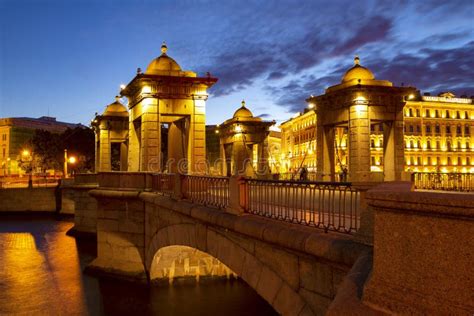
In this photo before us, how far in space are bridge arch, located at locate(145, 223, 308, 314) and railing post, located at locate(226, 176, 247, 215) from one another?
65 centimetres

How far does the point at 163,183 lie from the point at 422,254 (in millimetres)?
12971

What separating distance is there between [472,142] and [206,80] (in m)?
66.3

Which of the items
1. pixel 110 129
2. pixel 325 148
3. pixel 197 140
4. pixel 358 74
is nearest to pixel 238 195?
pixel 197 140

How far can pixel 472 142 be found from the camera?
239ft

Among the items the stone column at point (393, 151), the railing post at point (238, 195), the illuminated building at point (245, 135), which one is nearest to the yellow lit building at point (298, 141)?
the illuminated building at point (245, 135)

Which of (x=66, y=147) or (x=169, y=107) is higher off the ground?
(x=66, y=147)

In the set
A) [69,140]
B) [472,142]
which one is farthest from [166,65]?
[472,142]

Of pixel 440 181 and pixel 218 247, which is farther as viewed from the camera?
pixel 440 181

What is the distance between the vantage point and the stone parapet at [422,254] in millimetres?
3307

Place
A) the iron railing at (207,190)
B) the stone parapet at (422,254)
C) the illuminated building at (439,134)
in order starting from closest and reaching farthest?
the stone parapet at (422,254), the iron railing at (207,190), the illuminated building at (439,134)

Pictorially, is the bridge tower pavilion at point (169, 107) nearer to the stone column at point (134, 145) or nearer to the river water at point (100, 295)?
the stone column at point (134, 145)

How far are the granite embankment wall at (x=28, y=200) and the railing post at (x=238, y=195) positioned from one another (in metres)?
42.9

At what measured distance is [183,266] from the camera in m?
18.8

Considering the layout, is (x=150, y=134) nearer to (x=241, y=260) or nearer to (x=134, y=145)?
(x=134, y=145)
